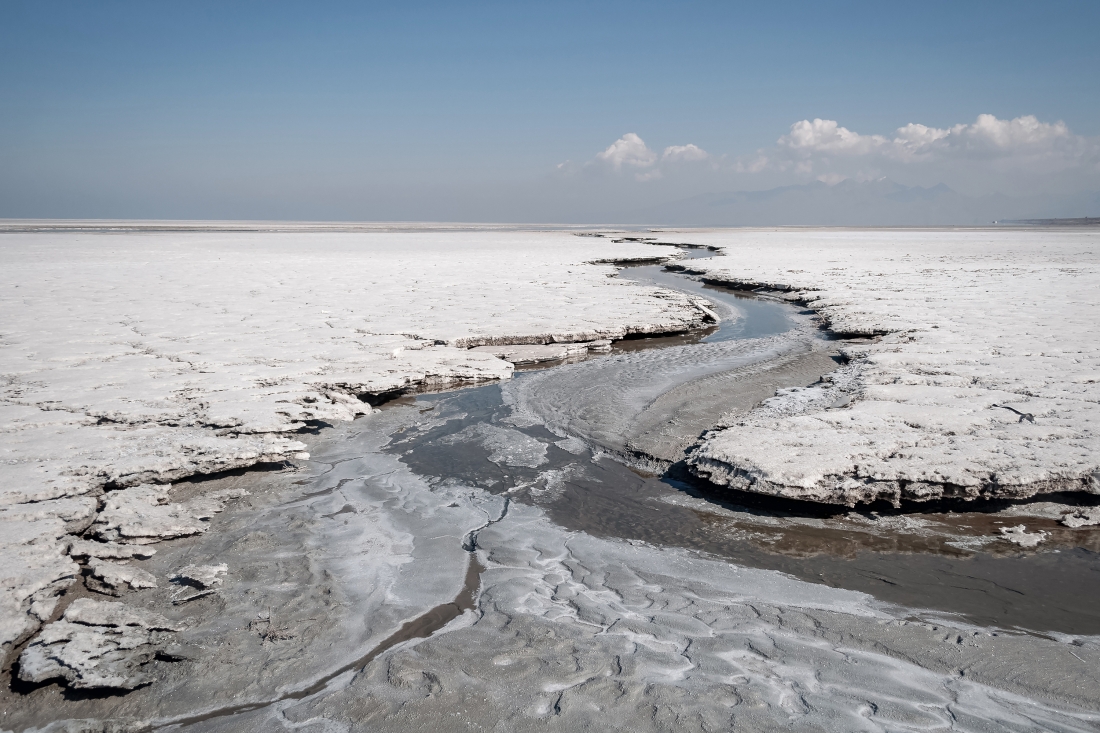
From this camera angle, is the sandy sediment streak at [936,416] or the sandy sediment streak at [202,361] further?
the sandy sediment streak at [936,416]

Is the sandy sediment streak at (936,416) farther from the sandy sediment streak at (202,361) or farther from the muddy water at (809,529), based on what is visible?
the sandy sediment streak at (202,361)

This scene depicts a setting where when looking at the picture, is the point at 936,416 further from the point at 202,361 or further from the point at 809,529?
the point at 202,361

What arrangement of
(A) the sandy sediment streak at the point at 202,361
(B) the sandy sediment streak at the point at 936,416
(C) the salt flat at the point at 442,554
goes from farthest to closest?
(B) the sandy sediment streak at the point at 936,416, (A) the sandy sediment streak at the point at 202,361, (C) the salt flat at the point at 442,554

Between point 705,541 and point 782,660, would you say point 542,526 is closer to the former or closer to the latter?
point 705,541

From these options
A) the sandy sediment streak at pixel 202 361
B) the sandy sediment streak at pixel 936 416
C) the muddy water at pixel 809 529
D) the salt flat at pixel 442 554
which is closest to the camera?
the salt flat at pixel 442 554

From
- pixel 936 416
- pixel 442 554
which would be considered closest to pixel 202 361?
pixel 442 554

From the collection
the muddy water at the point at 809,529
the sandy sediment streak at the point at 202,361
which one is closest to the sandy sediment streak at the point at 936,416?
the muddy water at the point at 809,529
